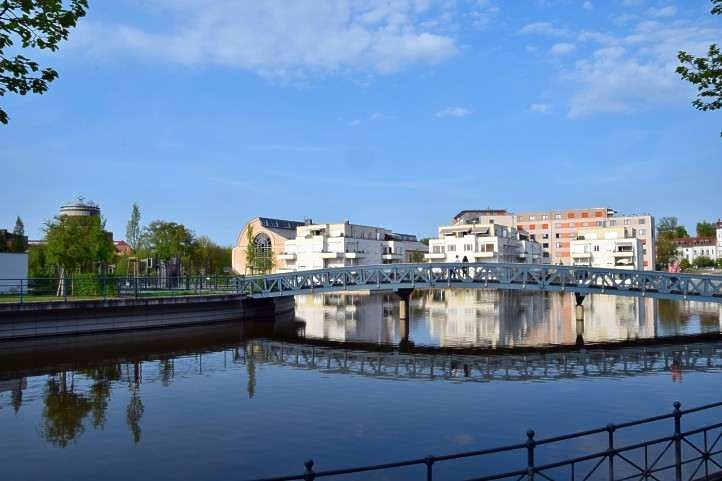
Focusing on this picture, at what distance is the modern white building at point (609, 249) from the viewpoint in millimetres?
121125

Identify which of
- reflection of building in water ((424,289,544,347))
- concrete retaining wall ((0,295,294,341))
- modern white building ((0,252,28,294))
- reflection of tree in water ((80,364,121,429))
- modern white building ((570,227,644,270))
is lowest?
reflection of building in water ((424,289,544,347))

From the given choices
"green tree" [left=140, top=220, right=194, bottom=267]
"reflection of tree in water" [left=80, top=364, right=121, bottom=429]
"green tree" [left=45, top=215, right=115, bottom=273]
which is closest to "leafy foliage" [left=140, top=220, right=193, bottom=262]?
"green tree" [left=140, top=220, right=194, bottom=267]

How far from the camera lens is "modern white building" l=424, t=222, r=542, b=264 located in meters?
115

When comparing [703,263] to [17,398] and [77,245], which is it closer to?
[77,245]

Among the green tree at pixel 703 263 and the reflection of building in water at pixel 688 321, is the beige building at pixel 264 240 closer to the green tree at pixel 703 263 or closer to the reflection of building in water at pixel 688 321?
the reflection of building in water at pixel 688 321

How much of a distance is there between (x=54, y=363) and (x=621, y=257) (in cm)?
11339

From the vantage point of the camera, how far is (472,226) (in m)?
122

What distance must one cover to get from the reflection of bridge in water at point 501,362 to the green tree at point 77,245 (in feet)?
92.9

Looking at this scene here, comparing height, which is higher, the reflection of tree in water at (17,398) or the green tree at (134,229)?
the green tree at (134,229)

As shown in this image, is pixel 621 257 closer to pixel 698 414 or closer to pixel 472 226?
pixel 472 226

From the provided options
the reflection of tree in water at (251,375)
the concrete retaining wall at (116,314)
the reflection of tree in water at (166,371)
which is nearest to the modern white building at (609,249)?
the concrete retaining wall at (116,314)

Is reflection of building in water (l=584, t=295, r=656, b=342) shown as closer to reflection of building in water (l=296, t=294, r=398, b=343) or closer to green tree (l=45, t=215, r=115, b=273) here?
reflection of building in water (l=296, t=294, r=398, b=343)

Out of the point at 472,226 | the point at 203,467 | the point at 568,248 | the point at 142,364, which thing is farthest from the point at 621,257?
the point at 203,467

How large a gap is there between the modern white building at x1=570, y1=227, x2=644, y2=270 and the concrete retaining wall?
8867cm
